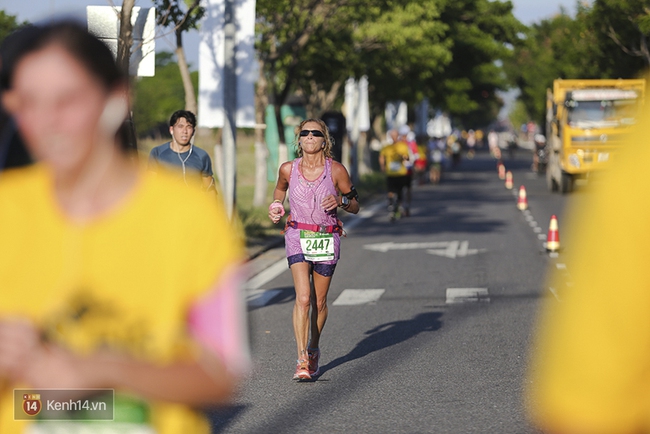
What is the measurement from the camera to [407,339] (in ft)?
32.7

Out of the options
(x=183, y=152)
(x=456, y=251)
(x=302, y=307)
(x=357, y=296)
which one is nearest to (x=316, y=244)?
(x=302, y=307)

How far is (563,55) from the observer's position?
5594cm

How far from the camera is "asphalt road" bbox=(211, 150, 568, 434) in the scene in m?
7.00

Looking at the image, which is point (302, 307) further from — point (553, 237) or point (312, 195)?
point (553, 237)

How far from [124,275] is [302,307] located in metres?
5.88

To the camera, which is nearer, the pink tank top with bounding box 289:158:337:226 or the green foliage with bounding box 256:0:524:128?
the pink tank top with bounding box 289:158:337:226

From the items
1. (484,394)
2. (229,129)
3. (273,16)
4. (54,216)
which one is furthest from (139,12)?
(273,16)

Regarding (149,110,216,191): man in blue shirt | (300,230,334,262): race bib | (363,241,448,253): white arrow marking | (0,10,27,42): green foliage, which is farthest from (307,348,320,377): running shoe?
(0,10,27,42): green foliage

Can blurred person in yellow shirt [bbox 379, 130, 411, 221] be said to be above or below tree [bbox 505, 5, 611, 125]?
below

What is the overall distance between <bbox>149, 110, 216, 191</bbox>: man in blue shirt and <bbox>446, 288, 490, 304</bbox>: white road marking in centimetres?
342

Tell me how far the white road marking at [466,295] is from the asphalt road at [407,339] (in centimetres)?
2

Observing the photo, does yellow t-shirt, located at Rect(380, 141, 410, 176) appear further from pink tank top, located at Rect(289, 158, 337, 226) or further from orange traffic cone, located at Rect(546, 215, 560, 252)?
pink tank top, located at Rect(289, 158, 337, 226)

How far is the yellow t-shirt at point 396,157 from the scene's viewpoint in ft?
73.4

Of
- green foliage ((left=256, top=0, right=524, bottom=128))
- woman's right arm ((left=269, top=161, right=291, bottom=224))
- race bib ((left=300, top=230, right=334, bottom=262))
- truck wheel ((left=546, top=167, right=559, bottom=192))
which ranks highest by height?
green foliage ((left=256, top=0, right=524, bottom=128))
